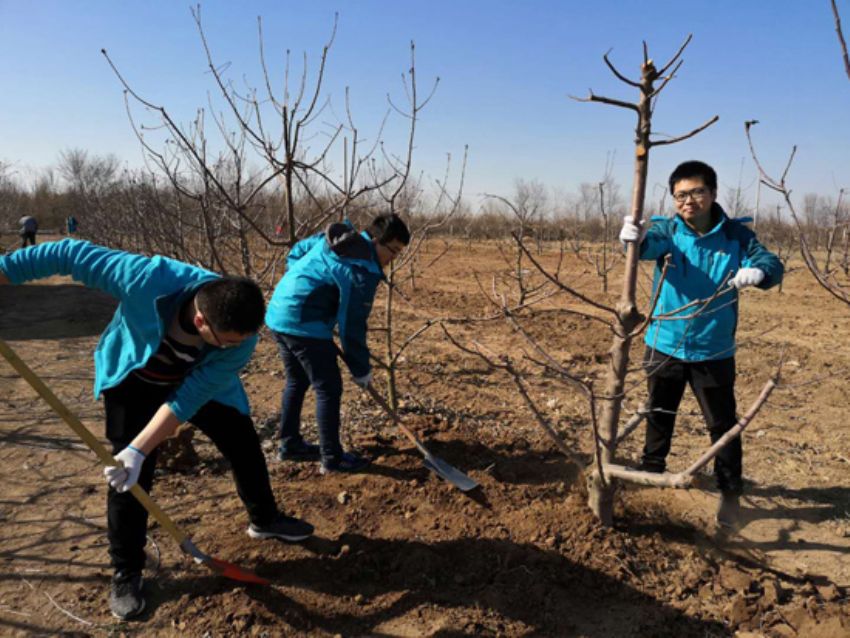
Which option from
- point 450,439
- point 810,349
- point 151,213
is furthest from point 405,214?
point 810,349

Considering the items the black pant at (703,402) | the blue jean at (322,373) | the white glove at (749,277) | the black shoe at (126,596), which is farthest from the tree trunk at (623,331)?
the black shoe at (126,596)

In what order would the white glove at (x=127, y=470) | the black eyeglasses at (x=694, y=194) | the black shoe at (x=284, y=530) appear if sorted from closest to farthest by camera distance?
the white glove at (x=127, y=470) → the black eyeglasses at (x=694, y=194) → the black shoe at (x=284, y=530)

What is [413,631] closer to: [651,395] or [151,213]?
[651,395]

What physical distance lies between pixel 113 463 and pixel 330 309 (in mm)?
1277

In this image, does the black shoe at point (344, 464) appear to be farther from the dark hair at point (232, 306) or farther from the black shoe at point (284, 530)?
the dark hair at point (232, 306)

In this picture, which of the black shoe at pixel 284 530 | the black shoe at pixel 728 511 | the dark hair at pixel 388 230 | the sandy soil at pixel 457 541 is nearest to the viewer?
the sandy soil at pixel 457 541

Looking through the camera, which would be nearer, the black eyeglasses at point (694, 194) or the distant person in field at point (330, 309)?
the black eyeglasses at point (694, 194)

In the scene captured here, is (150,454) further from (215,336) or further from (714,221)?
(714,221)

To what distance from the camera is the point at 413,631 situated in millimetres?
1928

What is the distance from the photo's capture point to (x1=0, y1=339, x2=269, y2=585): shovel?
165 cm

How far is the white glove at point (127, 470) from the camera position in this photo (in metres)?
1.71

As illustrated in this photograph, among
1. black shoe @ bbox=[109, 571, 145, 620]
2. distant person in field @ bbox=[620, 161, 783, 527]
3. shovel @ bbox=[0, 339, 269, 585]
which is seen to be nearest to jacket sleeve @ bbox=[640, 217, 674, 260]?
distant person in field @ bbox=[620, 161, 783, 527]

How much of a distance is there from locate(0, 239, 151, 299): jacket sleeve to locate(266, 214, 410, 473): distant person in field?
0.99 metres

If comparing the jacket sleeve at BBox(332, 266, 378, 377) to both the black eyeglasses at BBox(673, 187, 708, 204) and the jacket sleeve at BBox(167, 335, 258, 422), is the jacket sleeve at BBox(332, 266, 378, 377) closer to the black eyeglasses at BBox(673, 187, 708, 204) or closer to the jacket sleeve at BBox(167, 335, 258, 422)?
the jacket sleeve at BBox(167, 335, 258, 422)
